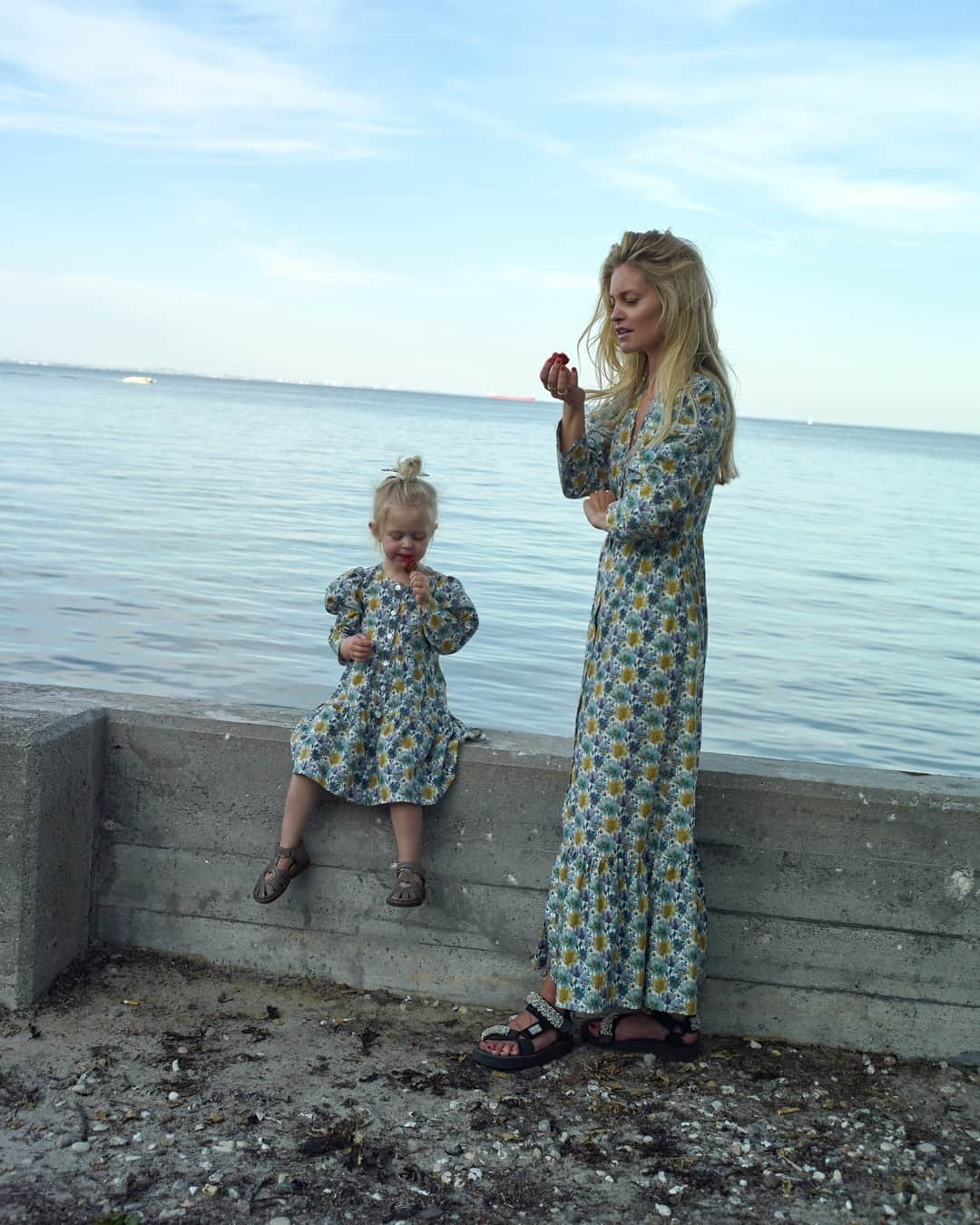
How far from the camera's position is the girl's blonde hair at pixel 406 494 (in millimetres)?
4020

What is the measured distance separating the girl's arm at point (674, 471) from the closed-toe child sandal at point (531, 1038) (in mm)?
1339

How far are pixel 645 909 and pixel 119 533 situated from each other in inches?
597

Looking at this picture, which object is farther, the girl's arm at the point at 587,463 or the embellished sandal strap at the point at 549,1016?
the girl's arm at the point at 587,463

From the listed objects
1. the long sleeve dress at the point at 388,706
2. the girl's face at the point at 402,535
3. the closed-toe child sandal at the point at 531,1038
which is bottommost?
the closed-toe child sandal at the point at 531,1038

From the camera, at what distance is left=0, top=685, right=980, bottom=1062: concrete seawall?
388 cm

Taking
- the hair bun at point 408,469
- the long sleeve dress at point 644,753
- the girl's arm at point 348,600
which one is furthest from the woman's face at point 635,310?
the girl's arm at point 348,600

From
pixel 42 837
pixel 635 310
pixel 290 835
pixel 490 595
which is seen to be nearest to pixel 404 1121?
pixel 290 835

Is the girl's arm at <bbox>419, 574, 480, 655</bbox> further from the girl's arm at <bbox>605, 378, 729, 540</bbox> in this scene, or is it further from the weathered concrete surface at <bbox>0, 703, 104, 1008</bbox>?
the weathered concrete surface at <bbox>0, 703, 104, 1008</bbox>

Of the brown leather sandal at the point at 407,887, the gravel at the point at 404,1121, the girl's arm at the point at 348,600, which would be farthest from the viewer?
the girl's arm at the point at 348,600

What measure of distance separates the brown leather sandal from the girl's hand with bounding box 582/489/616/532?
1.12 meters

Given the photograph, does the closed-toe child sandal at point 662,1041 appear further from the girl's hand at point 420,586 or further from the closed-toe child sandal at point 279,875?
the girl's hand at point 420,586

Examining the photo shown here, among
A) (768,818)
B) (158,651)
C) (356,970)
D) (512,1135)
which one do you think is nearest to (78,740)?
(356,970)

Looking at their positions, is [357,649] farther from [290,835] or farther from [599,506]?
[599,506]

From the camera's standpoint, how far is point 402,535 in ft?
13.3
